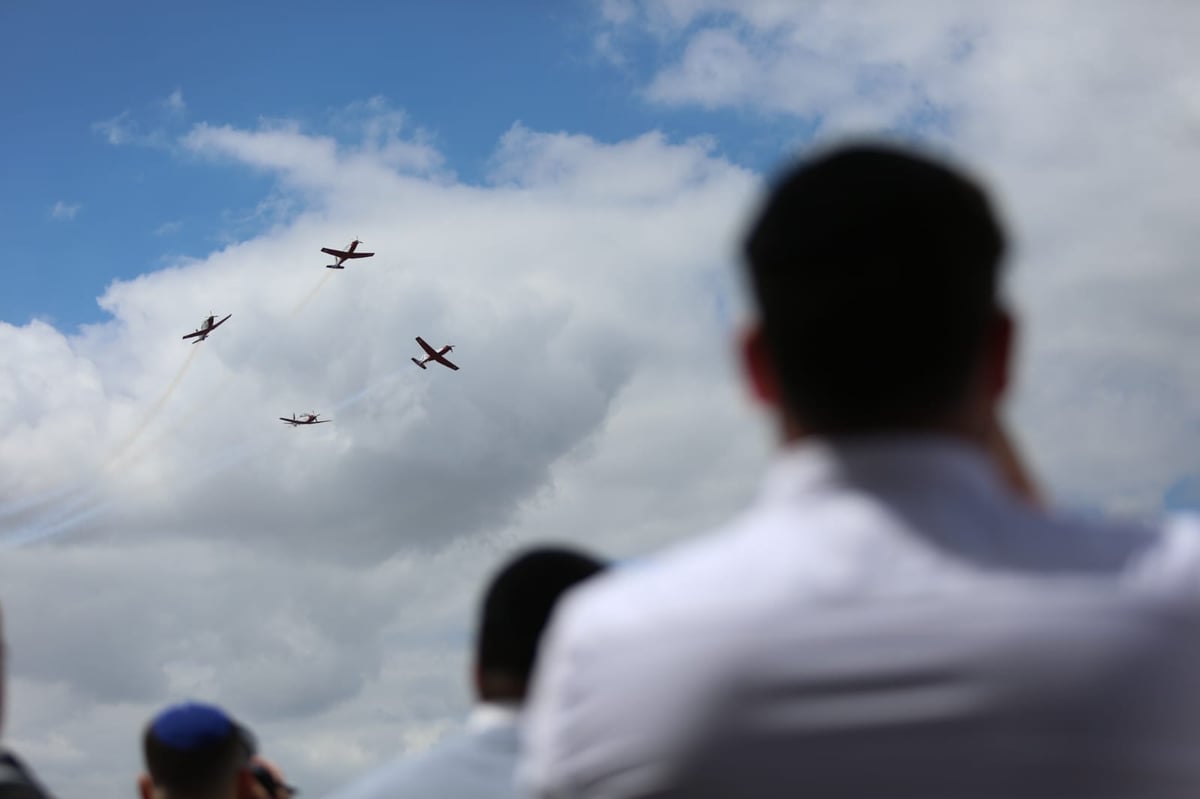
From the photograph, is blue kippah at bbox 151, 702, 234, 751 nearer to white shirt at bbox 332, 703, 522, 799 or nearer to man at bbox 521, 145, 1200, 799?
white shirt at bbox 332, 703, 522, 799

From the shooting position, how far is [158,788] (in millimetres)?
9805

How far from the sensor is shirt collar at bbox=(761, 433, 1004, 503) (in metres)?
3.18

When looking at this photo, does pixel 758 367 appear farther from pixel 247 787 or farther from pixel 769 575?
pixel 247 787

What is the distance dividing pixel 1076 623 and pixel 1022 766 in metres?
0.33

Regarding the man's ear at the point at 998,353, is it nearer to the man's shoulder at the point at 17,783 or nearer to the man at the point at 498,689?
the man at the point at 498,689

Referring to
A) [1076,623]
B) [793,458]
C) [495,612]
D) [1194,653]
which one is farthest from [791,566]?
[495,612]

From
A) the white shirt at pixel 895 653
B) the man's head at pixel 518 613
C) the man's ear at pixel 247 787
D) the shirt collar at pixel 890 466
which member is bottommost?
the white shirt at pixel 895 653

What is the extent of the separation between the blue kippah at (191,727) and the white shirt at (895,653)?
7225 millimetres

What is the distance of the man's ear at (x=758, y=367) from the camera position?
11.5ft

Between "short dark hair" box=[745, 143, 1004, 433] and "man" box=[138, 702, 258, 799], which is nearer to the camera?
"short dark hair" box=[745, 143, 1004, 433]

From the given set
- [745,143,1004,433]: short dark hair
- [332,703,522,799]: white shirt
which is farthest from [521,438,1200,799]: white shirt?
[332,703,522,799]: white shirt

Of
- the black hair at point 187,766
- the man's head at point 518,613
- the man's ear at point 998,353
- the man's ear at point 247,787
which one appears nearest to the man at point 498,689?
the man's head at point 518,613

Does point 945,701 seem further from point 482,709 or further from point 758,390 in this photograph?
point 482,709

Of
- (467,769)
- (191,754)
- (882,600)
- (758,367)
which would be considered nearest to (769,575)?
(882,600)
